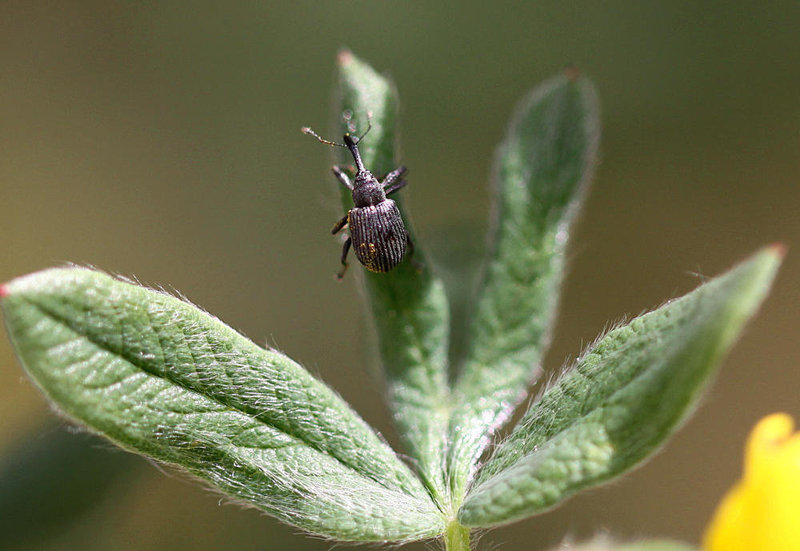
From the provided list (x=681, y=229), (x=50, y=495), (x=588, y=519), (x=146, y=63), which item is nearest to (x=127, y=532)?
(x=50, y=495)

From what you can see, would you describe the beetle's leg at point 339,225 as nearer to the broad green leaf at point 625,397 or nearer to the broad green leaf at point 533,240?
the broad green leaf at point 533,240

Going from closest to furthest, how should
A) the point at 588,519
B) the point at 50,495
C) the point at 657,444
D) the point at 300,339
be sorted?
the point at 657,444 < the point at 50,495 < the point at 588,519 < the point at 300,339

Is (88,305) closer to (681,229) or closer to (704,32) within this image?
(681,229)

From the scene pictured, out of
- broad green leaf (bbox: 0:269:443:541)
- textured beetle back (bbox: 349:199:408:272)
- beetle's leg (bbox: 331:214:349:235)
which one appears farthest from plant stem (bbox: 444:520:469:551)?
beetle's leg (bbox: 331:214:349:235)

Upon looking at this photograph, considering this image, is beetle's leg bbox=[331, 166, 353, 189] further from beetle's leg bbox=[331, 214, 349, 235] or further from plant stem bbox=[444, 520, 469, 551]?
plant stem bbox=[444, 520, 469, 551]

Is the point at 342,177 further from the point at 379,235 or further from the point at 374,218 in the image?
the point at 379,235

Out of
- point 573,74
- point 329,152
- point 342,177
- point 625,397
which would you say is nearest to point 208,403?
point 625,397
